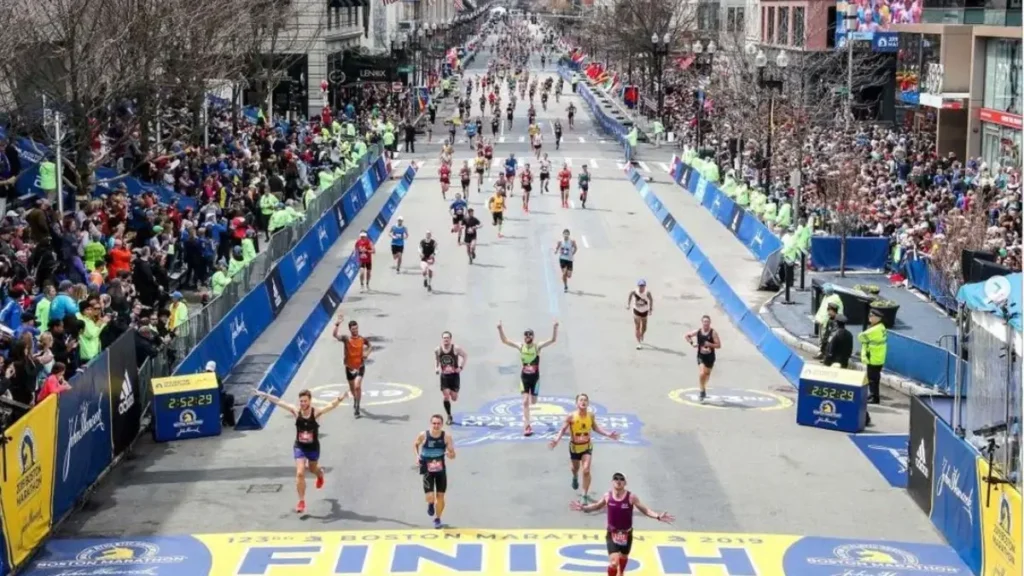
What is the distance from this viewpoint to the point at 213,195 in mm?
41719

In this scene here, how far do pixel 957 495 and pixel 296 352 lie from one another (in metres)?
13.9

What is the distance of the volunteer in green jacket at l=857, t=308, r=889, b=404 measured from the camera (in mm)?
24578

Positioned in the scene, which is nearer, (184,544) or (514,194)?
(184,544)

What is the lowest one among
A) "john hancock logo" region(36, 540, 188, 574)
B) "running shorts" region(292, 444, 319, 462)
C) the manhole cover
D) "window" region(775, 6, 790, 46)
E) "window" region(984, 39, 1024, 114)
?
"john hancock logo" region(36, 540, 188, 574)

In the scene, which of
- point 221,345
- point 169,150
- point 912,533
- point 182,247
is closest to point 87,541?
point 221,345

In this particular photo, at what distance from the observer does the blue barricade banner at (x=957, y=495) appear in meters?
17.2

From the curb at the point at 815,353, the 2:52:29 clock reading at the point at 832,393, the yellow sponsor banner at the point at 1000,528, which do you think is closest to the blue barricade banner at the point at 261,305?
the 2:52:29 clock reading at the point at 832,393

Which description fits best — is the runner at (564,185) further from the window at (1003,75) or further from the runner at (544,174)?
the window at (1003,75)

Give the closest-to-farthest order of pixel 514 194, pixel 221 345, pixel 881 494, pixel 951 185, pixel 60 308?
pixel 881 494
pixel 60 308
pixel 221 345
pixel 951 185
pixel 514 194

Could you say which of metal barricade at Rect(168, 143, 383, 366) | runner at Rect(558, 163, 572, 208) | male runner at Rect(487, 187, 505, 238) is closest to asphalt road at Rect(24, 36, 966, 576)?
metal barricade at Rect(168, 143, 383, 366)

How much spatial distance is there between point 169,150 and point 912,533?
106 ft

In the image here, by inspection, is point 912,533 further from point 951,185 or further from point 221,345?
point 951,185

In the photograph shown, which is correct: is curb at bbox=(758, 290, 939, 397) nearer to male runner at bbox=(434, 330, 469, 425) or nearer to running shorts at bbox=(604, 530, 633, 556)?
male runner at bbox=(434, 330, 469, 425)

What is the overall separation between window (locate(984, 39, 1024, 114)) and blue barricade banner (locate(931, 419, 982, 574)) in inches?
1343
